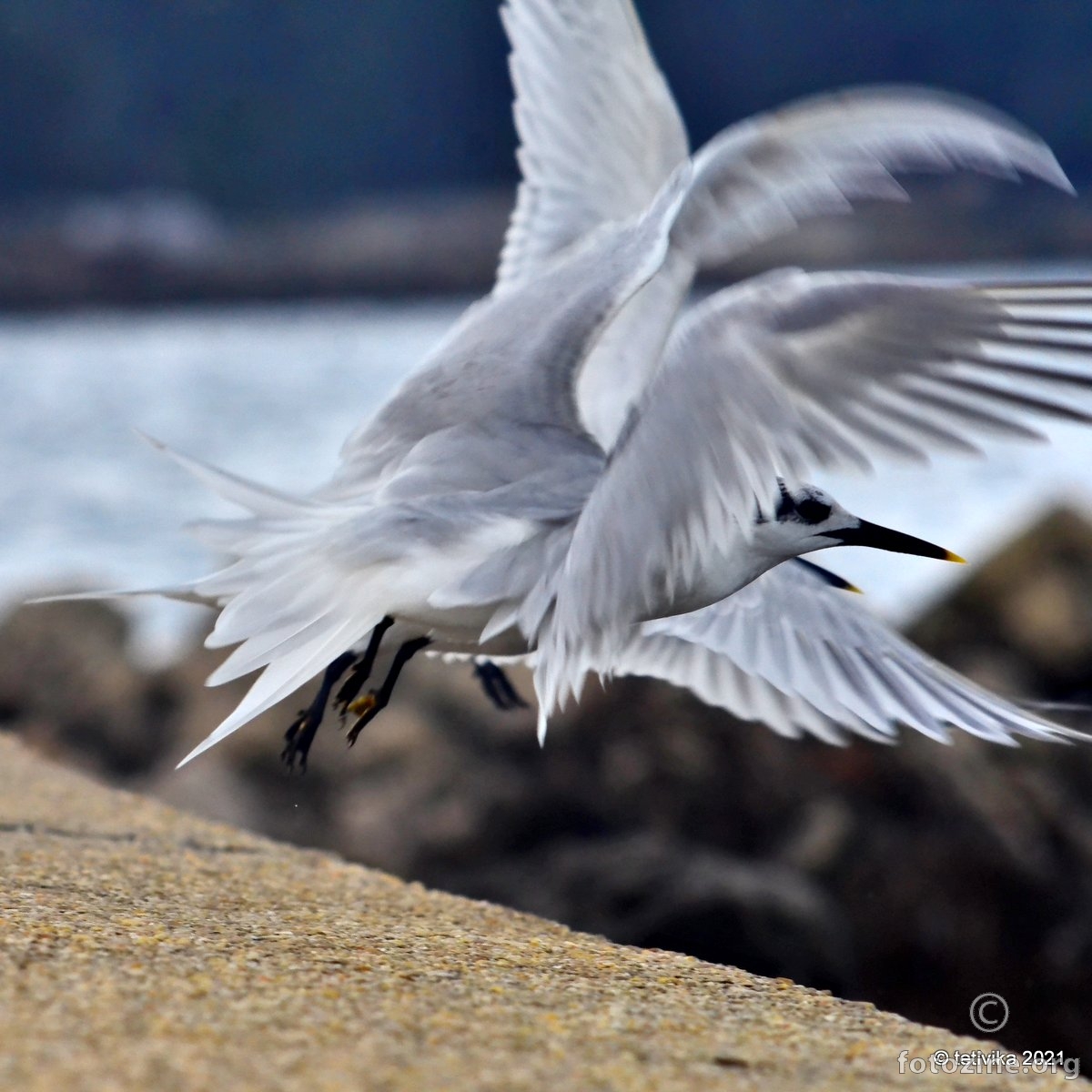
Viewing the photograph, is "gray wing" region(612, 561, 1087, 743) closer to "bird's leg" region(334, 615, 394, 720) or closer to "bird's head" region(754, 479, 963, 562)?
"bird's head" region(754, 479, 963, 562)

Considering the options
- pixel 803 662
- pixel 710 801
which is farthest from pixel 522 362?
pixel 710 801

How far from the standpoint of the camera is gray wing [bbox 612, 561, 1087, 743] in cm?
324

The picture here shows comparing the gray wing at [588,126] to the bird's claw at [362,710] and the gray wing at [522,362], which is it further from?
the bird's claw at [362,710]

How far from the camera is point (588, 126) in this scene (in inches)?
146

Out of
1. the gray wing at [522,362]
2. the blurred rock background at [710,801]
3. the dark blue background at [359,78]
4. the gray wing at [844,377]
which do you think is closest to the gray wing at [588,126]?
the gray wing at [522,362]

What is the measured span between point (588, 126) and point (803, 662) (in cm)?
128

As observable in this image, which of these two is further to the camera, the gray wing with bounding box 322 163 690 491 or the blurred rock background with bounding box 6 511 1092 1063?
the blurred rock background with bounding box 6 511 1092 1063

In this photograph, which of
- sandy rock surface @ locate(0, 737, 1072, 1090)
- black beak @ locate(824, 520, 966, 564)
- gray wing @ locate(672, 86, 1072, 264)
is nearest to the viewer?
sandy rock surface @ locate(0, 737, 1072, 1090)

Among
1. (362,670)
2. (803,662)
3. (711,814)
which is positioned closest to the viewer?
(362,670)

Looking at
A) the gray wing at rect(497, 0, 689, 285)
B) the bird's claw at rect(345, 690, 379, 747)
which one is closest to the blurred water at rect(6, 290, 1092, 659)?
the bird's claw at rect(345, 690, 379, 747)

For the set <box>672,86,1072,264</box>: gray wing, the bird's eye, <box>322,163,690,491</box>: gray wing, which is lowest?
the bird's eye

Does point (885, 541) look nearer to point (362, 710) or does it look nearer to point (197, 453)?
point (362, 710)

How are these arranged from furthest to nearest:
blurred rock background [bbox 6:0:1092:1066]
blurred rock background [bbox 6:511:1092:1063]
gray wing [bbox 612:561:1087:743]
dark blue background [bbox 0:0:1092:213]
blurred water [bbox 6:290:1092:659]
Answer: dark blue background [bbox 0:0:1092:213] < blurred water [bbox 6:290:1092:659] < blurred rock background [bbox 6:511:1092:1063] < blurred rock background [bbox 6:0:1092:1066] < gray wing [bbox 612:561:1087:743]

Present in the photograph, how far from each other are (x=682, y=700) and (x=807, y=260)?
80.6ft
